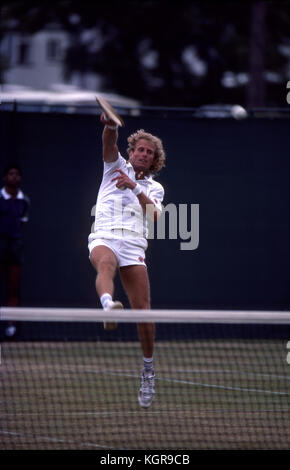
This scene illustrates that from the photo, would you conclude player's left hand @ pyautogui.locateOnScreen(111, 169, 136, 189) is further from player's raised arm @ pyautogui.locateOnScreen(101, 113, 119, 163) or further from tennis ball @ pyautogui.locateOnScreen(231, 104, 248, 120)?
tennis ball @ pyautogui.locateOnScreen(231, 104, 248, 120)

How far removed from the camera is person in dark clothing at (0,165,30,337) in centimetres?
1034

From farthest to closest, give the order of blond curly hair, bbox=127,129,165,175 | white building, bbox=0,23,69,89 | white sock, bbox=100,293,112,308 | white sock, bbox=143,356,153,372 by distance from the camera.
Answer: white building, bbox=0,23,69,89
blond curly hair, bbox=127,129,165,175
white sock, bbox=143,356,153,372
white sock, bbox=100,293,112,308

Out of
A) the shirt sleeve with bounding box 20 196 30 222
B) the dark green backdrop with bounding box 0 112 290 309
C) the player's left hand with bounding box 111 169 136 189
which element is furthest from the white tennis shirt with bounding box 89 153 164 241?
the dark green backdrop with bounding box 0 112 290 309

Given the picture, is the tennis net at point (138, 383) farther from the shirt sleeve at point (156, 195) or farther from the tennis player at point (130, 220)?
the shirt sleeve at point (156, 195)

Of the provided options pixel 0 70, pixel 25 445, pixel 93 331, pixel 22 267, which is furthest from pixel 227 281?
pixel 0 70

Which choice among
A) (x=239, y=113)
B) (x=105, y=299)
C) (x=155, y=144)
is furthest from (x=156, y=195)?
(x=239, y=113)

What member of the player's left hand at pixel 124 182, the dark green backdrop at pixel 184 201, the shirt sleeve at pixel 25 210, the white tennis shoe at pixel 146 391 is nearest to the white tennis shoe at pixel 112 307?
the white tennis shoe at pixel 146 391

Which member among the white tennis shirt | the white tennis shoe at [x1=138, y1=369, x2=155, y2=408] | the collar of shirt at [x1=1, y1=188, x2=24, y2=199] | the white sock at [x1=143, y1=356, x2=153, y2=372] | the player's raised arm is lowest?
the white tennis shoe at [x1=138, y1=369, x2=155, y2=408]

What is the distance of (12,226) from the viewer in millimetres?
10391

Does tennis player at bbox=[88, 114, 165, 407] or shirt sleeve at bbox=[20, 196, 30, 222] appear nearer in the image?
tennis player at bbox=[88, 114, 165, 407]

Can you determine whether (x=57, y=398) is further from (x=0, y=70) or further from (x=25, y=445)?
(x=0, y=70)

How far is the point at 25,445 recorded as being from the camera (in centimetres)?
552

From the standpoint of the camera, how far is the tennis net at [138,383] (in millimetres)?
5582
